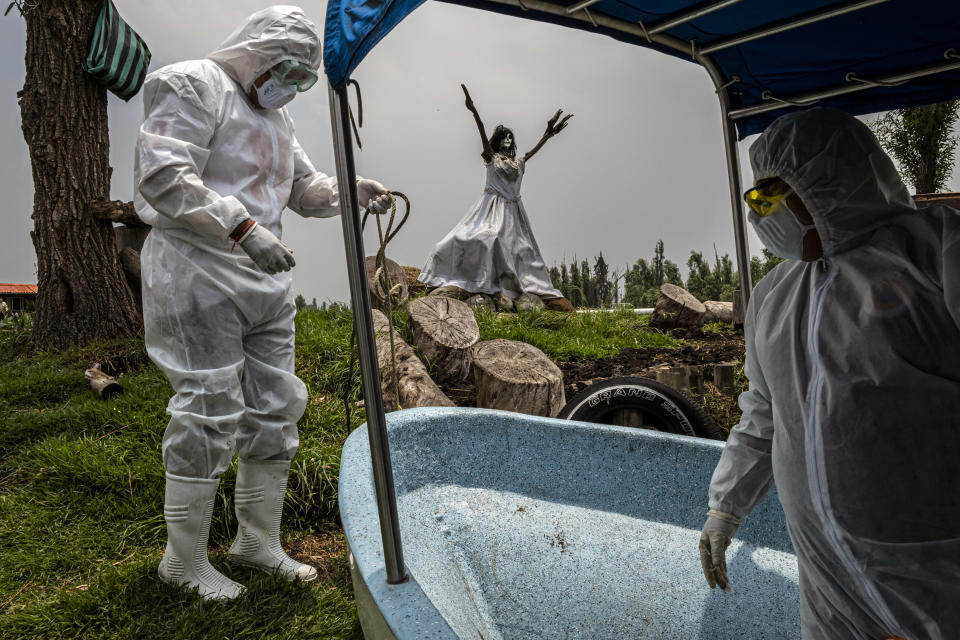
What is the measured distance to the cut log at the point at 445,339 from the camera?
430 cm

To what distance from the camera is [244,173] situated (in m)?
2.16

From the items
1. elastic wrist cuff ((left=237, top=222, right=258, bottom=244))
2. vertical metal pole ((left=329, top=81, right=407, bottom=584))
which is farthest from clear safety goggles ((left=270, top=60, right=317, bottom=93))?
vertical metal pole ((left=329, top=81, right=407, bottom=584))

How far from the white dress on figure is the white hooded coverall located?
232 inches

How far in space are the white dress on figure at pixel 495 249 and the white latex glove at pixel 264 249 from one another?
6171mm

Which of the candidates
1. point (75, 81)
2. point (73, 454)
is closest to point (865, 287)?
point (73, 454)

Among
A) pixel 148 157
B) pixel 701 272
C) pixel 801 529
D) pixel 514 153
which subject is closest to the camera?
pixel 801 529

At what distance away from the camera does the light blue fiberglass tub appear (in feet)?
6.15

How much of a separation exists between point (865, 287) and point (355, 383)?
3704 millimetres

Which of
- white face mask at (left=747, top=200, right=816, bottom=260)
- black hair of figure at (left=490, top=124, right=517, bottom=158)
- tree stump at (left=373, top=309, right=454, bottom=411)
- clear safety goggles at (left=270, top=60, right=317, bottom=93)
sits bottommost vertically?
tree stump at (left=373, top=309, right=454, bottom=411)

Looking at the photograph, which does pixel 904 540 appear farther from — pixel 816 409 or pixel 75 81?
pixel 75 81

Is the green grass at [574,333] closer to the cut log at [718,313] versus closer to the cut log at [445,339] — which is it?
the cut log at [445,339]

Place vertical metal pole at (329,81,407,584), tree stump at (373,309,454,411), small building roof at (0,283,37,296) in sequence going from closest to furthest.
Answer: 1. vertical metal pole at (329,81,407,584)
2. tree stump at (373,309,454,411)
3. small building roof at (0,283,37,296)

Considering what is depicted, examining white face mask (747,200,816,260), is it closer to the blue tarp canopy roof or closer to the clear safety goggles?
the blue tarp canopy roof

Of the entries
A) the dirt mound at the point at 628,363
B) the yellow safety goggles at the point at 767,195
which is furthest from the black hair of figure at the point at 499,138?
the yellow safety goggles at the point at 767,195
